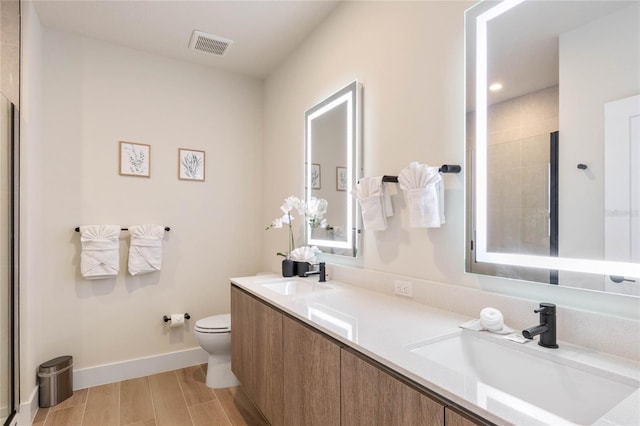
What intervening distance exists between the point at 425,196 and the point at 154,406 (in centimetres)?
236

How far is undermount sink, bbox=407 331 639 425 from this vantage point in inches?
29.3

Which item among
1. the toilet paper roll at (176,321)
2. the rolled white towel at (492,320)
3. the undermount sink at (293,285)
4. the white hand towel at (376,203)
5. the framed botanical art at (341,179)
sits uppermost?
the framed botanical art at (341,179)

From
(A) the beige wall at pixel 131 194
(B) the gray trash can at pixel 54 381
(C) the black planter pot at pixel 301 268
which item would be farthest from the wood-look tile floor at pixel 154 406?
(C) the black planter pot at pixel 301 268

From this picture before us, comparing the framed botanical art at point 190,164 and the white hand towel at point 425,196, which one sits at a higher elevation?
the framed botanical art at point 190,164

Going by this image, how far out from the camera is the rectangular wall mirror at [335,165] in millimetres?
2129

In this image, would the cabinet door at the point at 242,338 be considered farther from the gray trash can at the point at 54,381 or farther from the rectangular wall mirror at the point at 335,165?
the gray trash can at the point at 54,381

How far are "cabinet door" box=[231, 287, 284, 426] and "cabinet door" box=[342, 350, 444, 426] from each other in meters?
0.58

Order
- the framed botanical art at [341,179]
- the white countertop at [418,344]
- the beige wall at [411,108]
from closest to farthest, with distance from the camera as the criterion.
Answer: the white countertop at [418,344] < the beige wall at [411,108] < the framed botanical art at [341,179]

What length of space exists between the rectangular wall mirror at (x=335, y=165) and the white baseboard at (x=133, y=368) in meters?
1.59

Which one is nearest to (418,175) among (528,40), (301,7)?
(528,40)

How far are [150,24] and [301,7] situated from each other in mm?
1180

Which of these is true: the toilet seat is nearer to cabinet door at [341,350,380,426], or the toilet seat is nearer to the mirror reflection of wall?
the mirror reflection of wall

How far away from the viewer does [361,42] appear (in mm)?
2088

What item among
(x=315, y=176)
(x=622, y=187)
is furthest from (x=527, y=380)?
(x=315, y=176)
